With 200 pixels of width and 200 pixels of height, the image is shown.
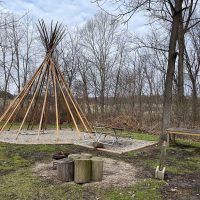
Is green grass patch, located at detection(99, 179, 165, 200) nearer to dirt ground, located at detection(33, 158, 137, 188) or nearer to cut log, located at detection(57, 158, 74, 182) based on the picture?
dirt ground, located at detection(33, 158, 137, 188)

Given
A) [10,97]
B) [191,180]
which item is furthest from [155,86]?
[191,180]

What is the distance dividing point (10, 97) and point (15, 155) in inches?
537

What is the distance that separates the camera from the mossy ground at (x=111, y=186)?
3953 millimetres

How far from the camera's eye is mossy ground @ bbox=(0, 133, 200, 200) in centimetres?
395

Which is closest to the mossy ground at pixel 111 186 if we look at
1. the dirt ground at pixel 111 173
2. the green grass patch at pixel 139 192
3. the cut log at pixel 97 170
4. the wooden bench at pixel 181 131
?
the green grass patch at pixel 139 192

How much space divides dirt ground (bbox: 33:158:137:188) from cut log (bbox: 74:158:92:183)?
110 mm

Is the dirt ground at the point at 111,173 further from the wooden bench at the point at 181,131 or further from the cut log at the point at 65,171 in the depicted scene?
the wooden bench at the point at 181,131

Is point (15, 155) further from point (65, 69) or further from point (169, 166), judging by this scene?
point (65, 69)

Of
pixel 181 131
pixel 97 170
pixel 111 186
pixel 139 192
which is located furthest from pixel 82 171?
pixel 181 131

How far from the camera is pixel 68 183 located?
443 centimetres

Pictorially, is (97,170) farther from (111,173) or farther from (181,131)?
(181,131)

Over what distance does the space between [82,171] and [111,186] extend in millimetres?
505

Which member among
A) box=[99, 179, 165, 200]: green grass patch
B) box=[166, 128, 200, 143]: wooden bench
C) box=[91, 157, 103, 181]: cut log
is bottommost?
box=[99, 179, 165, 200]: green grass patch

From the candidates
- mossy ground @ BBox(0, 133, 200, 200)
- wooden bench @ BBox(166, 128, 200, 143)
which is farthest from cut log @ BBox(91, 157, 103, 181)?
wooden bench @ BBox(166, 128, 200, 143)
